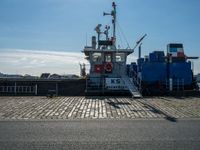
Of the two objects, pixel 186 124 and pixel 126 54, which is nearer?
pixel 186 124

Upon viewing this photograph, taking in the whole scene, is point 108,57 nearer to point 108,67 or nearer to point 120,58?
point 108,67

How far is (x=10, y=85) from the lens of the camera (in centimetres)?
2659

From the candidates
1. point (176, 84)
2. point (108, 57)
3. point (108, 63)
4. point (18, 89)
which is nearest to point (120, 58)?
point (108, 57)

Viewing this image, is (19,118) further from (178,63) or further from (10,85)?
(178,63)

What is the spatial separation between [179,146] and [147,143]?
780 millimetres

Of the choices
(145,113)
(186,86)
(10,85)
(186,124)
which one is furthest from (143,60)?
(186,124)

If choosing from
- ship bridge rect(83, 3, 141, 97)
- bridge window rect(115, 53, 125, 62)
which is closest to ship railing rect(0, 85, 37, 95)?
ship bridge rect(83, 3, 141, 97)

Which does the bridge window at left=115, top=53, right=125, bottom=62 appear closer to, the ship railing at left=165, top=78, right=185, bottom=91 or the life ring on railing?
the life ring on railing

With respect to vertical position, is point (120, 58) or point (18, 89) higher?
point (120, 58)

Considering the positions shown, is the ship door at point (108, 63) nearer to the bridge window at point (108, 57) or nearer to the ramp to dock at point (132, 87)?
the bridge window at point (108, 57)

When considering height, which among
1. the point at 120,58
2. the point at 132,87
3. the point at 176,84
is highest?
the point at 120,58

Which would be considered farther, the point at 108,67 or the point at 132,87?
the point at 108,67

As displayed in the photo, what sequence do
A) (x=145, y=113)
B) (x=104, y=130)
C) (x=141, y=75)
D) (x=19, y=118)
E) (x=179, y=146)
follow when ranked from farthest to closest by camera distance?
(x=141, y=75) < (x=145, y=113) < (x=19, y=118) < (x=104, y=130) < (x=179, y=146)

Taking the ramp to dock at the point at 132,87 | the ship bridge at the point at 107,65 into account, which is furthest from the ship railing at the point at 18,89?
the ramp to dock at the point at 132,87
